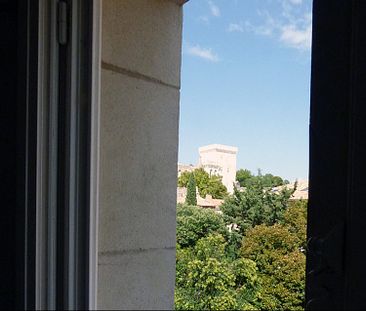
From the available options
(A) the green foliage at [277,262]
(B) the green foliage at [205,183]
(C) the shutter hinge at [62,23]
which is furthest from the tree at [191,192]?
(C) the shutter hinge at [62,23]

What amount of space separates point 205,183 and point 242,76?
0.77 ft

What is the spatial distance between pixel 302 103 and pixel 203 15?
28 centimetres

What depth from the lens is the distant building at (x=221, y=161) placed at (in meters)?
0.75

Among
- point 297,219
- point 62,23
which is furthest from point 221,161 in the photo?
point 62,23

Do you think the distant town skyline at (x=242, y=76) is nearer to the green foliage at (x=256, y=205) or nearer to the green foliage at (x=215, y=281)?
the green foliage at (x=256, y=205)

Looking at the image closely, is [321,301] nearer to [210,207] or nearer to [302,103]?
[210,207]

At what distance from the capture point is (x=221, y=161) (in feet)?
2.53

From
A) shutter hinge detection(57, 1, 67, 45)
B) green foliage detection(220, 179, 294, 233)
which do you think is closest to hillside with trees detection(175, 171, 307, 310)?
green foliage detection(220, 179, 294, 233)

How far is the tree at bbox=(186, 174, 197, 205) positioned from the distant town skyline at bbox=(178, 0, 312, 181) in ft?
0.12

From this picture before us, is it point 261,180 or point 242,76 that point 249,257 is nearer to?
point 261,180

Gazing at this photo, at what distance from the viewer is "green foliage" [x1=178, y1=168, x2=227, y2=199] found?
2.43 feet

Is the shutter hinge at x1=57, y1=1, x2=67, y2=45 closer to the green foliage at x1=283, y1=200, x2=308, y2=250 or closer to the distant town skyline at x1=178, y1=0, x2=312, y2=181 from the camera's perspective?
the distant town skyline at x1=178, y1=0, x2=312, y2=181

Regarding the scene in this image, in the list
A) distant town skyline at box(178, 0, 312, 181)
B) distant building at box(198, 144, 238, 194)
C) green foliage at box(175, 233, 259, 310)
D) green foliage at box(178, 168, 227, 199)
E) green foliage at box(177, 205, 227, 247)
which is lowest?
green foliage at box(175, 233, 259, 310)

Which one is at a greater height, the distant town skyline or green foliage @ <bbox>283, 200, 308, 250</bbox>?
the distant town skyline
